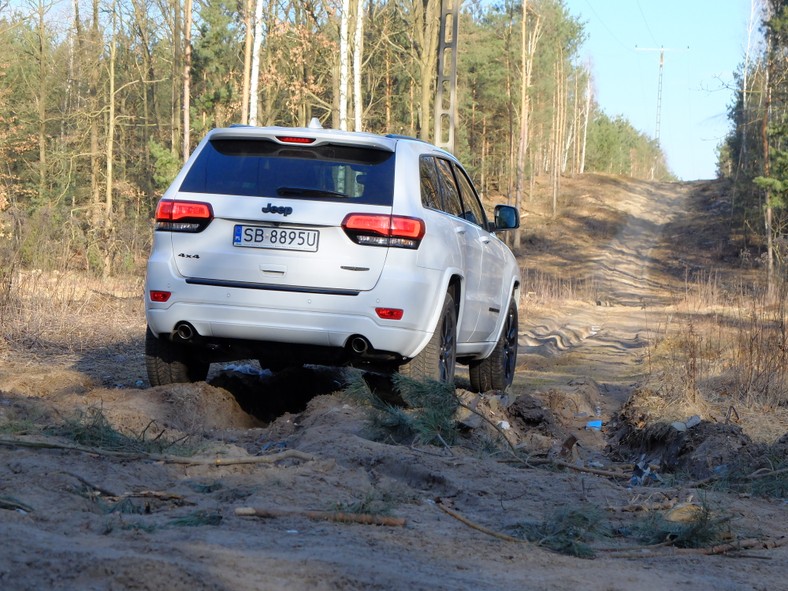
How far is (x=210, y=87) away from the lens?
4269 centimetres

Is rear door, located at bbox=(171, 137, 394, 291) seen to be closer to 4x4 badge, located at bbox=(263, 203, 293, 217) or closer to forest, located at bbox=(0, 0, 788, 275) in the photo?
4x4 badge, located at bbox=(263, 203, 293, 217)

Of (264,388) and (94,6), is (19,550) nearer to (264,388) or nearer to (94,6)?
(264,388)

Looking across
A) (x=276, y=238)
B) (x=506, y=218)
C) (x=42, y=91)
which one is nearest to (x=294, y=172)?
(x=276, y=238)

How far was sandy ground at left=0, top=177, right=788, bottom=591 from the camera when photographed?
306cm

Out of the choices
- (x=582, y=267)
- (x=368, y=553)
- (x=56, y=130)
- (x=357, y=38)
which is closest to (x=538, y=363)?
(x=368, y=553)

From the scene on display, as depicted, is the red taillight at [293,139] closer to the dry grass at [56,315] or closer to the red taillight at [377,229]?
the red taillight at [377,229]

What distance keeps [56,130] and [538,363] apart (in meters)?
35.7

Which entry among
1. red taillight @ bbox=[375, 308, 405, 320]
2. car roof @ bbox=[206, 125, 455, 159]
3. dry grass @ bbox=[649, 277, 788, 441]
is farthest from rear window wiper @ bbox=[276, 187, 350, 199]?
dry grass @ bbox=[649, 277, 788, 441]

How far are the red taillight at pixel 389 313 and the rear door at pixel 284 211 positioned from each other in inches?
6.7

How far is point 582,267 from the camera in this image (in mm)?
43906

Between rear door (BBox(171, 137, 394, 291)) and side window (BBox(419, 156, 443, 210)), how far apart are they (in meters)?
0.34

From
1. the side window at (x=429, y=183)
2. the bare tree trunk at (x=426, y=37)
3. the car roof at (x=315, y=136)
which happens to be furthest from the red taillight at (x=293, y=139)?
the bare tree trunk at (x=426, y=37)

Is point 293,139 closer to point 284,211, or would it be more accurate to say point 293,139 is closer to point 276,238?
point 284,211

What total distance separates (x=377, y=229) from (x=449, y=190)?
159 cm
